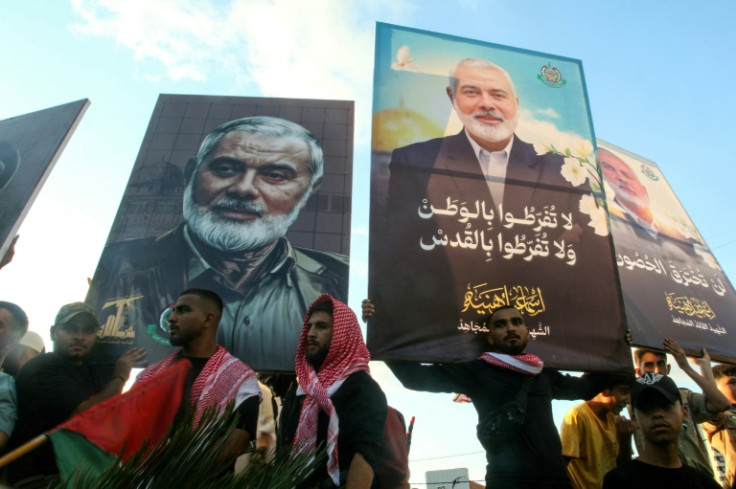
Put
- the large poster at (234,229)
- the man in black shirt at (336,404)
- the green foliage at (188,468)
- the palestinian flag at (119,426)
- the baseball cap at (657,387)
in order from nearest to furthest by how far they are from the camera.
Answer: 1. the green foliage at (188,468)
2. the palestinian flag at (119,426)
3. the man in black shirt at (336,404)
4. the baseball cap at (657,387)
5. the large poster at (234,229)

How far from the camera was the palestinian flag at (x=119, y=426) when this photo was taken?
1.09 m

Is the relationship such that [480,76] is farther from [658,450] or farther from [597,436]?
[658,450]

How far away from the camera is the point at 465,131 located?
4.13 metres

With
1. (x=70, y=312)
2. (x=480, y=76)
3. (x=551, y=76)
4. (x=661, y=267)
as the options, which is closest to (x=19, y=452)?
(x=70, y=312)

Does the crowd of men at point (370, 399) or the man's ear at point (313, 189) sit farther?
the man's ear at point (313, 189)

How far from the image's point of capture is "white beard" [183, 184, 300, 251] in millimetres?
3764

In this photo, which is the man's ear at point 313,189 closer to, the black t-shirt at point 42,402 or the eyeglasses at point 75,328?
the eyeglasses at point 75,328

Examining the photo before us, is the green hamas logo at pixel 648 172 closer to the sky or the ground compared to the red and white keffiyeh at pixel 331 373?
closer to the sky

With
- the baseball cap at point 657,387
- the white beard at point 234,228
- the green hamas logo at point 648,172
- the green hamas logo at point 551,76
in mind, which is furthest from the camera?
the green hamas logo at point 648,172

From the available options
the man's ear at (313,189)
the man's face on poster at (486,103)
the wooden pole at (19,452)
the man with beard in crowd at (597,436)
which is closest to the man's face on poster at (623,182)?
the man's face on poster at (486,103)

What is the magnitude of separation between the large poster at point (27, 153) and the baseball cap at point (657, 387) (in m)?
3.51

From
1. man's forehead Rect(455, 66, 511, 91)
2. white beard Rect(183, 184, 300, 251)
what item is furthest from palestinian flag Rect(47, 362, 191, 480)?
man's forehead Rect(455, 66, 511, 91)

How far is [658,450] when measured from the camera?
200 cm

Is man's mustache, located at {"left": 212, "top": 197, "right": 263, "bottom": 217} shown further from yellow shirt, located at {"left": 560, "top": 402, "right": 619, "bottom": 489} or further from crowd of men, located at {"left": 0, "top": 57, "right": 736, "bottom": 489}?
yellow shirt, located at {"left": 560, "top": 402, "right": 619, "bottom": 489}
